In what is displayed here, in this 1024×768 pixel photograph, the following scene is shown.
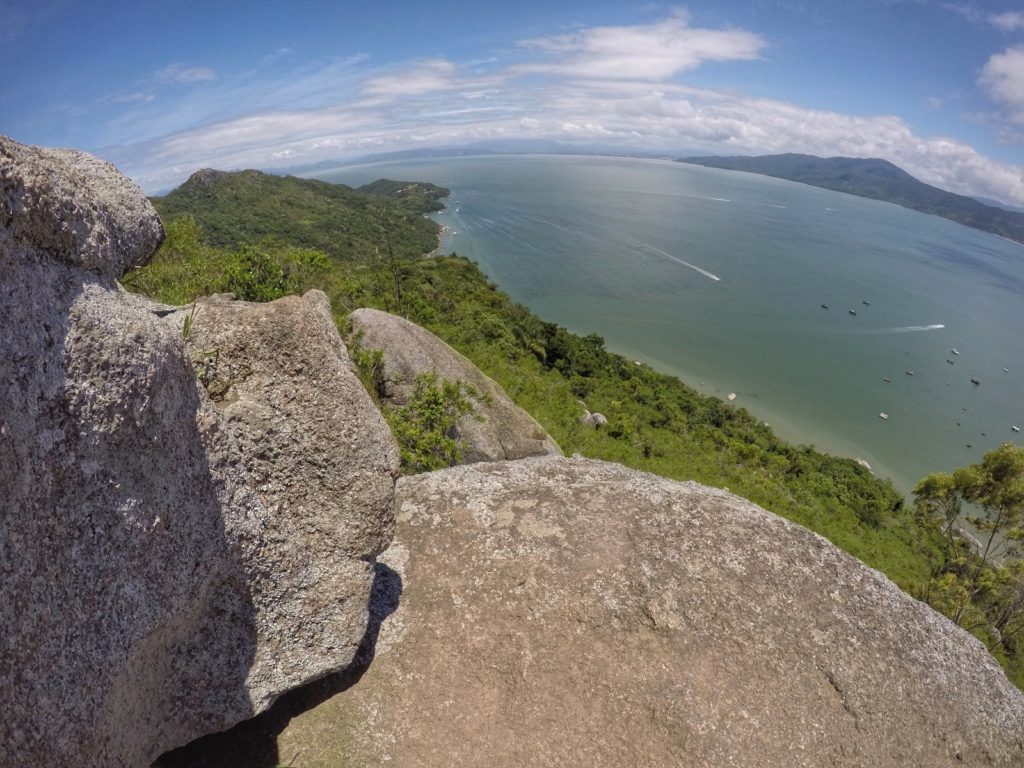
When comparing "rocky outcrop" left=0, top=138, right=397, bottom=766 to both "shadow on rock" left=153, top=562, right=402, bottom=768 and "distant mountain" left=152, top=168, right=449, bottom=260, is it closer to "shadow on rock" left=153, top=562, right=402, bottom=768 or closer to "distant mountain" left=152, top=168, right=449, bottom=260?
"shadow on rock" left=153, top=562, right=402, bottom=768

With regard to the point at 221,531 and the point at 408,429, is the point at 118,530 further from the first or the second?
the point at 408,429

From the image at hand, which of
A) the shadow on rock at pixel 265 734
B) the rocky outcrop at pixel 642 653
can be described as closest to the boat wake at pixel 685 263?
the rocky outcrop at pixel 642 653

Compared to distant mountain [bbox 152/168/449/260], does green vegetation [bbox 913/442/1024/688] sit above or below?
below

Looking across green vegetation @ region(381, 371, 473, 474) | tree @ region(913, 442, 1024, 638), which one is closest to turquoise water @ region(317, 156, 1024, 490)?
tree @ region(913, 442, 1024, 638)

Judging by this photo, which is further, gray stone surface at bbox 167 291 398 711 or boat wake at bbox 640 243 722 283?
boat wake at bbox 640 243 722 283

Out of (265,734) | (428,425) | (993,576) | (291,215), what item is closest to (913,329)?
(993,576)

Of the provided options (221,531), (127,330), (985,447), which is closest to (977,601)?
(221,531)
